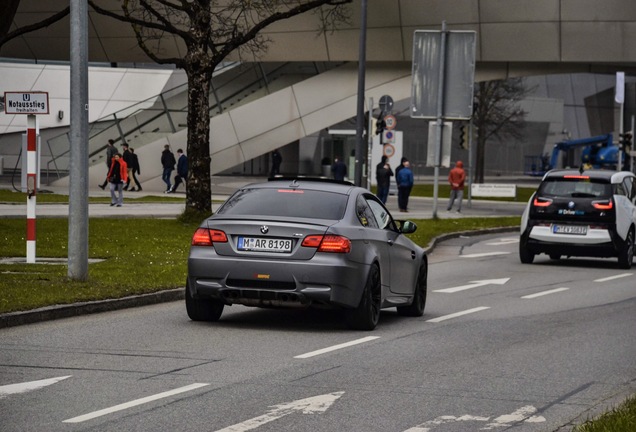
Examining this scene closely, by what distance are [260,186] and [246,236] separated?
1.11 metres

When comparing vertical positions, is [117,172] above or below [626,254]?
above

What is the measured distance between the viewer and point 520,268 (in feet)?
78.0

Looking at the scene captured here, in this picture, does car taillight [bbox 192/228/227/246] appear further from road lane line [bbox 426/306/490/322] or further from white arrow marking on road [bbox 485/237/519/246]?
white arrow marking on road [bbox 485/237/519/246]

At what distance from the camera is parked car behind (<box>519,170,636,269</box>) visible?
23.8 meters

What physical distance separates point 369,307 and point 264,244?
1.16 m

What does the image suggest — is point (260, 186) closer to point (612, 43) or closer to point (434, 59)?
point (434, 59)

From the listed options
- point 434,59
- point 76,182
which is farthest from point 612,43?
point 76,182

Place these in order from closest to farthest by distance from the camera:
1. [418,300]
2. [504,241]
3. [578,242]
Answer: [418,300] → [578,242] → [504,241]

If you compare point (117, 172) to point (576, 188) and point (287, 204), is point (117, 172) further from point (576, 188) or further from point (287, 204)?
point (287, 204)

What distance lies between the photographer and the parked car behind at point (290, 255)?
40.9ft

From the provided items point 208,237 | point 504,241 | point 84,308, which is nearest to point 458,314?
point 208,237

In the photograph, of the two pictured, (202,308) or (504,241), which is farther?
(504,241)

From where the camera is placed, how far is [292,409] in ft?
27.5

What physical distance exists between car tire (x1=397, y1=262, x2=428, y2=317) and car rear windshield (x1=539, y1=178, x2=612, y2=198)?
31.1 ft
